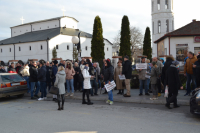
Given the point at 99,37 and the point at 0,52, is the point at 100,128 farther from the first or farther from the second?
the point at 0,52

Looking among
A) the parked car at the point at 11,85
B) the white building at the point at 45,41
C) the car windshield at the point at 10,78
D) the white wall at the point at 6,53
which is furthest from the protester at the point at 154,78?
the white wall at the point at 6,53

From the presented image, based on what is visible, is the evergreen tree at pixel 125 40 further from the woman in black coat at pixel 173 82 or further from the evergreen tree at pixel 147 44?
the woman in black coat at pixel 173 82

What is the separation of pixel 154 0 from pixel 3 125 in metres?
57.9

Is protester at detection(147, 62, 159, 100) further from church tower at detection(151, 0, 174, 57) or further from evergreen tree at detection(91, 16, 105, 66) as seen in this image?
church tower at detection(151, 0, 174, 57)

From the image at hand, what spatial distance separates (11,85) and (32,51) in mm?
59041

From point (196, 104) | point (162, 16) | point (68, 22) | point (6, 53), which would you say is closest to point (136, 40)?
point (162, 16)

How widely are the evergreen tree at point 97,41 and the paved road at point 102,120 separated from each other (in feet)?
73.2

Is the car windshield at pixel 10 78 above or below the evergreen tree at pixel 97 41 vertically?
below

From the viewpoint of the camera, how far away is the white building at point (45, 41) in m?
64.8

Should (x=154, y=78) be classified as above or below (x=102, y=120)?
above

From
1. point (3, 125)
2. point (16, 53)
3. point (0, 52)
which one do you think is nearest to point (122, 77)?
point (3, 125)

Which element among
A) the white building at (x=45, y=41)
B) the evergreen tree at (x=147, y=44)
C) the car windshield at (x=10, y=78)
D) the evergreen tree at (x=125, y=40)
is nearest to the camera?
the car windshield at (x=10, y=78)

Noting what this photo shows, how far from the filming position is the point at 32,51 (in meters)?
67.7

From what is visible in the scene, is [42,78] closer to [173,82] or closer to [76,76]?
[76,76]
